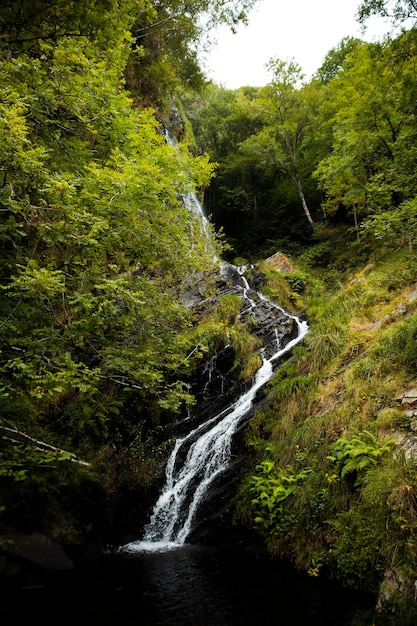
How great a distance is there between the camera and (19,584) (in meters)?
5.12

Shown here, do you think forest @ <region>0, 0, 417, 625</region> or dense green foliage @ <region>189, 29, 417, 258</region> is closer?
forest @ <region>0, 0, 417, 625</region>

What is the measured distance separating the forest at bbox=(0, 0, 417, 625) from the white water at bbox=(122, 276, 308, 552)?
564mm

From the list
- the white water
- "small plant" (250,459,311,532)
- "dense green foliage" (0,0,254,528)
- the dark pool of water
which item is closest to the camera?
"dense green foliage" (0,0,254,528)

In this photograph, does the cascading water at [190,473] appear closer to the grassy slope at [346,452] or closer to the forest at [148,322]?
the forest at [148,322]

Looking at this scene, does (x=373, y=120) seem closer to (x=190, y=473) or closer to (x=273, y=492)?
(x=273, y=492)

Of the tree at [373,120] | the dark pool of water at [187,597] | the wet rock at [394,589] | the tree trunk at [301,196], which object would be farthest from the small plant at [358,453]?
the tree trunk at [301,196]

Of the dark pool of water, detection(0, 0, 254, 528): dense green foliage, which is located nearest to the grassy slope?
the dark pool of water

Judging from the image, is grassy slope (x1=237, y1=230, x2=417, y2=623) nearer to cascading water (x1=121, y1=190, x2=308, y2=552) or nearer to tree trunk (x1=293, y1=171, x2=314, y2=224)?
cascading water (x1=121, y1=190, x2=308, y2=552)

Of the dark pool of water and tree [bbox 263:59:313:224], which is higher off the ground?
tree [bbox 263:59:313:224]

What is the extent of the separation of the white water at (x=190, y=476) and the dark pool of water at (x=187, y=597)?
3.58 feet

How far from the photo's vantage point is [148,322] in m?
5.81

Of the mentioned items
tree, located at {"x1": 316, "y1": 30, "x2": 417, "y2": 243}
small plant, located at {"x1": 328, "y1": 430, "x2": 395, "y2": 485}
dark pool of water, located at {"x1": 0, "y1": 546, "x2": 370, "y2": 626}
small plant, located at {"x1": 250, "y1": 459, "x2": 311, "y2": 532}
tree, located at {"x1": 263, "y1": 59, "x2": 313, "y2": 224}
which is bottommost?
dark pool of water, located at {"x1": 0, "y1": 546, "x2": 370, "y2": 626}

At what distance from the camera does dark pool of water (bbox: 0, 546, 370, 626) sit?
4.18 metres

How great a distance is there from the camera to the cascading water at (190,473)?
7.05 metres
